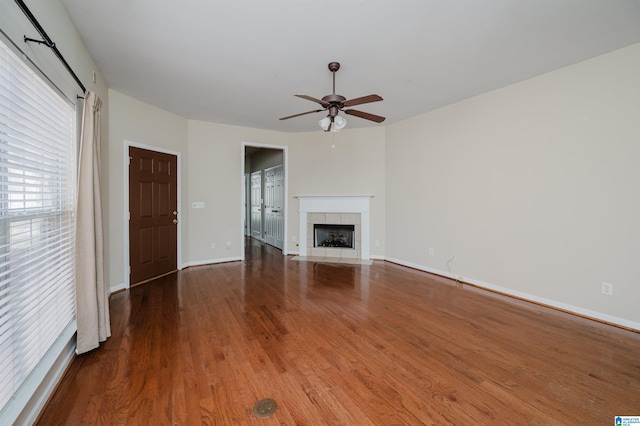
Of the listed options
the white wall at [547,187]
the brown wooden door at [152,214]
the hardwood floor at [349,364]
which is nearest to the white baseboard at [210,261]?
the brown wooden door at [152,214]

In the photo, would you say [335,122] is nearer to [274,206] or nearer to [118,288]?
[118,288]

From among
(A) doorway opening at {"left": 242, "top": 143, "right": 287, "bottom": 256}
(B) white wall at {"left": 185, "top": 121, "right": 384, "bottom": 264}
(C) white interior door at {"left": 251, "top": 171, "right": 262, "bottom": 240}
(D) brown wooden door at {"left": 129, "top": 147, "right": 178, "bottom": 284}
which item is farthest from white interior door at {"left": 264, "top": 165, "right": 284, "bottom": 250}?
(D) brown wooden door at {"left": 129, "top": 147, "right": 178, "bottom": 284}

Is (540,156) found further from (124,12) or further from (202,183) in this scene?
(202,183)

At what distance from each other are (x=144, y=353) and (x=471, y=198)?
4.33m

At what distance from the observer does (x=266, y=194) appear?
7.62m

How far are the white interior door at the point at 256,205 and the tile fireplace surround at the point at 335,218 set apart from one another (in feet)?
7.82

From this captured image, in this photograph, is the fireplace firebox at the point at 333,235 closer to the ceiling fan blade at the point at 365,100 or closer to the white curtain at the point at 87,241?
the ceiling fan blade at the point at 365,100

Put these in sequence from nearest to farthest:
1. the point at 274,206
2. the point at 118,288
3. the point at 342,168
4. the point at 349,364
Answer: the point at 349,364 < the point at 118,288 < the point at 342,168 < the point at 274,206

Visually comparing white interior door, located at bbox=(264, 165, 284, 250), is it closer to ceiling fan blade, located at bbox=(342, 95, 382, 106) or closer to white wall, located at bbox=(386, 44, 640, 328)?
white wall, located at bbox=(386, 44, 640, 328)

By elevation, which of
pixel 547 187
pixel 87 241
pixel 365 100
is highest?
pixel 365 100

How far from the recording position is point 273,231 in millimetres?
7289

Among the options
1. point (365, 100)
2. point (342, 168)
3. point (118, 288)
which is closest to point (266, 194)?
point (342, 168)

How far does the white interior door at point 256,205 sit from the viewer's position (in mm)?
8102

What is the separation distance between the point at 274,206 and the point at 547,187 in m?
5.38
